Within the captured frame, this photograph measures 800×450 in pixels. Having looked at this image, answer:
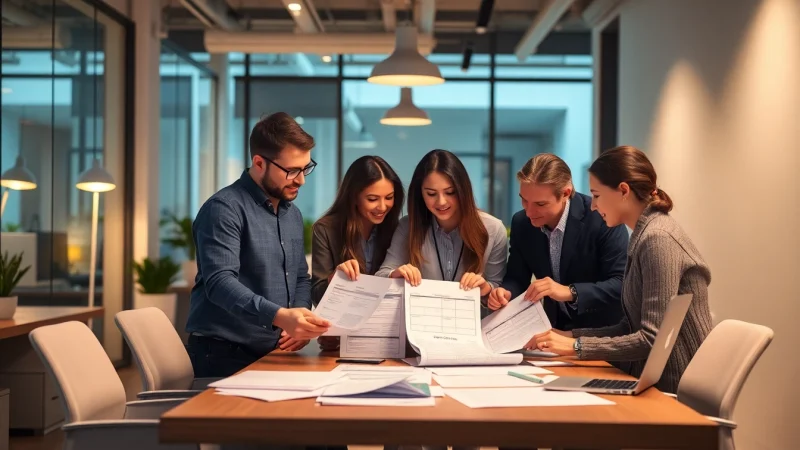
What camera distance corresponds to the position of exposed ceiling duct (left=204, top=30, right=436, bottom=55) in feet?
33.6

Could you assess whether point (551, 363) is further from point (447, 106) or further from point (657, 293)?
point (447, 106)

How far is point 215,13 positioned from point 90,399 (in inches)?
324

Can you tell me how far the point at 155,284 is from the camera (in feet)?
28.6

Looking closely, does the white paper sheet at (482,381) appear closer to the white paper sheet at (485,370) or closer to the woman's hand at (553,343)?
the white paper sheet at (485,370)

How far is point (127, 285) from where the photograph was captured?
905 cm

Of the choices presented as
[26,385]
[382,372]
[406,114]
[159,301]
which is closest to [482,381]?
[382,372]

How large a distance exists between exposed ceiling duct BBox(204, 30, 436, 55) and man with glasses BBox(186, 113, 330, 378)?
7311 mm

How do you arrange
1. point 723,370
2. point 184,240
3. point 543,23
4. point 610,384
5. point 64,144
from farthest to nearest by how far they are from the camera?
point 184,240 → point 543,23 → point 64,144 → point 723,370 → point 610,384

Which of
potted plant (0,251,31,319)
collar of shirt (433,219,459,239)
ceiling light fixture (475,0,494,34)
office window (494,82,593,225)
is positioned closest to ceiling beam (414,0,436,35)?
ceiling light fixture (475,0,494,34)

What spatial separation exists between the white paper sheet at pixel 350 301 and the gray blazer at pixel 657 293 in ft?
2.19

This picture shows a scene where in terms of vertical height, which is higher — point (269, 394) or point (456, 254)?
point (456, 254)

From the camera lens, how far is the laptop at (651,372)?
90.0 inches

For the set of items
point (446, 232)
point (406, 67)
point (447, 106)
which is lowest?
point (446, 232)

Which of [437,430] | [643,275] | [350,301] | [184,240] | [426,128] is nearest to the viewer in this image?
[437,430]
